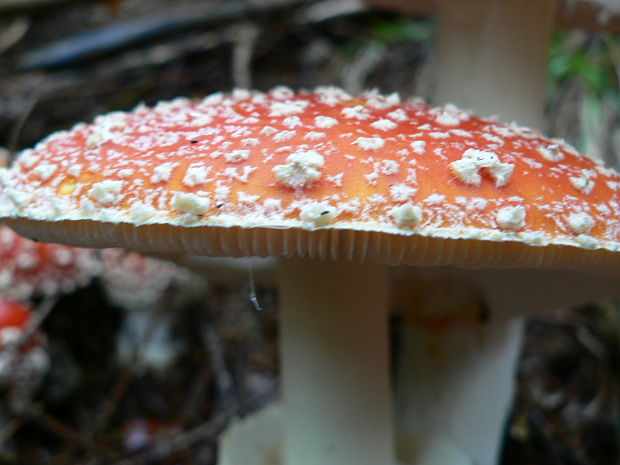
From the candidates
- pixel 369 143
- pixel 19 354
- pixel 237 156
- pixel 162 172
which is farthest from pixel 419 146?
pixel 19 354

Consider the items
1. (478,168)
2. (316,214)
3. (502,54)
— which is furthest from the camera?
(502,54)

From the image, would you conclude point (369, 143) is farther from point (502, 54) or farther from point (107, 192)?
point (502, 54)

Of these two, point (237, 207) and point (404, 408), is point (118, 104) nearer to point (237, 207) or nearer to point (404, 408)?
point (404, 408)

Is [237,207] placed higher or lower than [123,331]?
higher

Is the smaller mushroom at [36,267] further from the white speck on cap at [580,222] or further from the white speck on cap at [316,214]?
the white speck on cap at [580,222]

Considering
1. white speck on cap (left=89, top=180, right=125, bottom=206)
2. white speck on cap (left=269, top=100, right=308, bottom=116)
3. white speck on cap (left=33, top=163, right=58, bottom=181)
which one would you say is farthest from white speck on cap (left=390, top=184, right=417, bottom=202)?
white speck on cap (left=33, top=163, right=58, bottom=181)

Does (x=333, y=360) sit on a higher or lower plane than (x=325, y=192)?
lower

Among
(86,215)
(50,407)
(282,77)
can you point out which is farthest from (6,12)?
(86,215)

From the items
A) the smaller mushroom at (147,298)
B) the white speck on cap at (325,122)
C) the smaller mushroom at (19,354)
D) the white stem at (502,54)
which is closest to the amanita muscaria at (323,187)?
the white speck on cap at (325,122)
